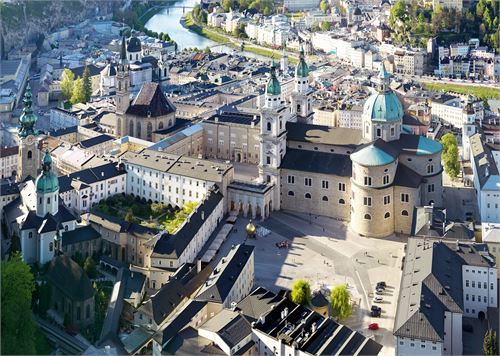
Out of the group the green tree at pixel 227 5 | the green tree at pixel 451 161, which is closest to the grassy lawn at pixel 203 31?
the green tree at pixel 227 5

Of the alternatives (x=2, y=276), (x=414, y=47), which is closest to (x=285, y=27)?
(x=414, y=47)

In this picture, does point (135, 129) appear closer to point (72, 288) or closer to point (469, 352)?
point (72, 288)

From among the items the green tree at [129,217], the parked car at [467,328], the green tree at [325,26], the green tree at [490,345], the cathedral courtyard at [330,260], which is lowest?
the parked car at [467,328]

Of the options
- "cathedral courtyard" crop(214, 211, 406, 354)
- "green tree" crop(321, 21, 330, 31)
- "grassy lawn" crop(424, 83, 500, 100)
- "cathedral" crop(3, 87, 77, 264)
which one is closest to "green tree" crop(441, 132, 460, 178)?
"cathedral courtyard" crop(214, 211, 406, 354)

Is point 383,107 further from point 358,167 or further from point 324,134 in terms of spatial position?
point 358,167

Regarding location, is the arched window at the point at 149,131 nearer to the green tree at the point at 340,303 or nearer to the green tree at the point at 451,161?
the green tree at the point at 451,161

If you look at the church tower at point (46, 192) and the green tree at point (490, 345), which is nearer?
the green tree at point (490, 345)

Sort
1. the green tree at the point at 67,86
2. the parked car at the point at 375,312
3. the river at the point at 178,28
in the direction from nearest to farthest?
the parked car at the point at 375,312 → the green tree at the point at 67,86 → the river at the point at 178,28
